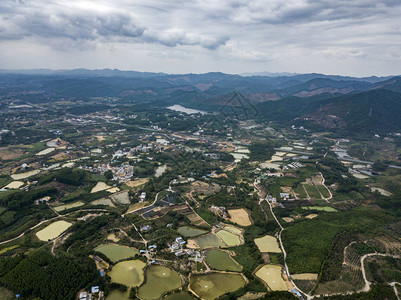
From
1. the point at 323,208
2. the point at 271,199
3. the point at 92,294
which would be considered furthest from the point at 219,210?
the point at 92,294

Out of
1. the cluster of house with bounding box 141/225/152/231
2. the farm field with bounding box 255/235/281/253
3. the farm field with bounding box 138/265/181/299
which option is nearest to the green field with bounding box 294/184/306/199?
the farm field with bounding box 255/235/281/253

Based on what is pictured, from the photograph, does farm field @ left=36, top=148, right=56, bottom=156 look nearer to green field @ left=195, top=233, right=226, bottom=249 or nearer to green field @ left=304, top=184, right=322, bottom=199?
green field @ left=195, top=233, right=226, bottom=249

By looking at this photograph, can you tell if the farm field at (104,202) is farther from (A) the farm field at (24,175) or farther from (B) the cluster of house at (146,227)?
(A) the farm field at (24,175)

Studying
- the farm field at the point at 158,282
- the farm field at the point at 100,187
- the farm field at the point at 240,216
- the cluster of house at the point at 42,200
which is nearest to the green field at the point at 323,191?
the farm field at the point at 240,216

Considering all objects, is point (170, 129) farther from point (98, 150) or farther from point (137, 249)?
point (137, 249)

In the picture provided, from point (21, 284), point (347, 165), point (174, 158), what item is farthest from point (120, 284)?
point (347, 165)

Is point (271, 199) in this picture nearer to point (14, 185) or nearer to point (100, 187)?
point (100, 187)
